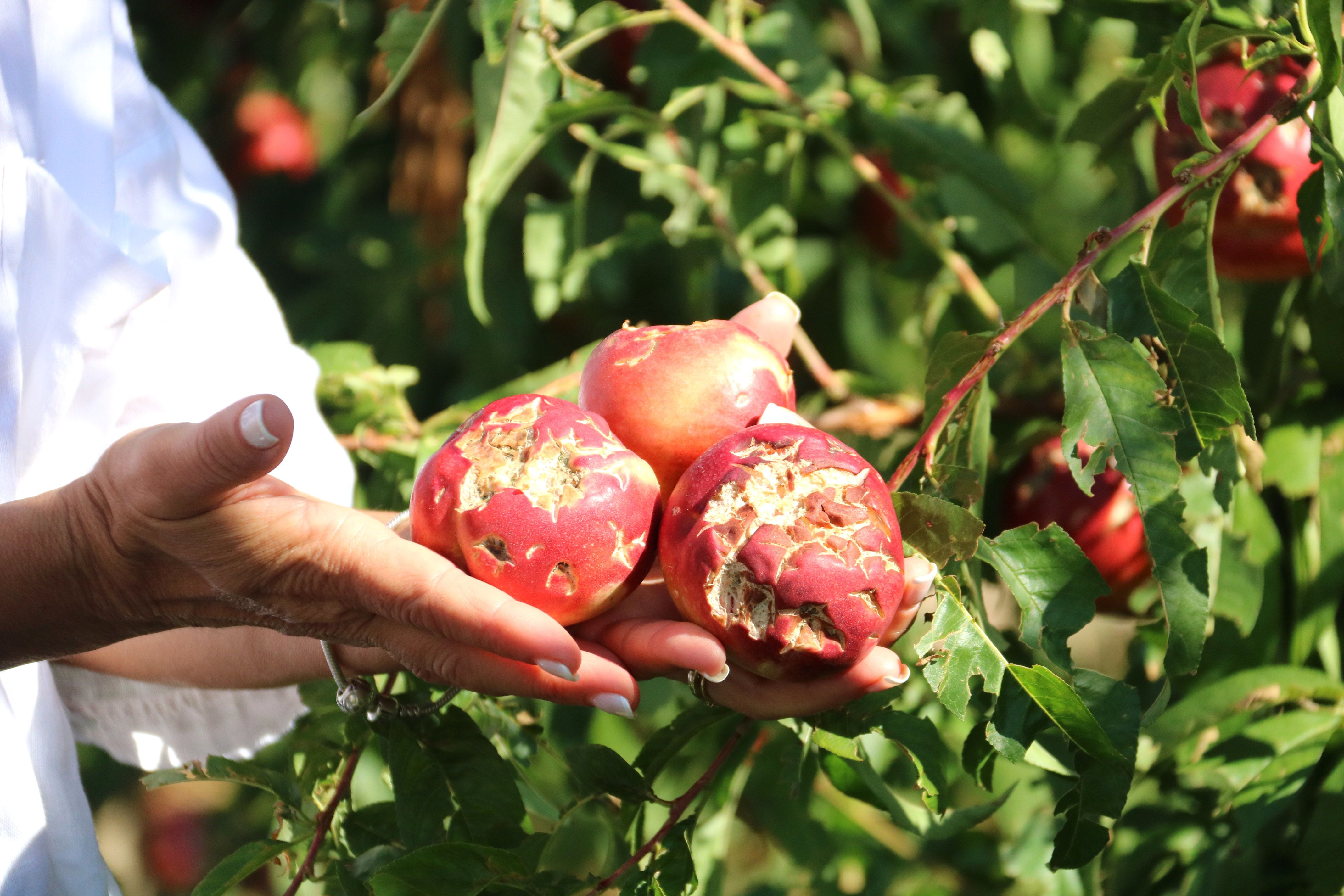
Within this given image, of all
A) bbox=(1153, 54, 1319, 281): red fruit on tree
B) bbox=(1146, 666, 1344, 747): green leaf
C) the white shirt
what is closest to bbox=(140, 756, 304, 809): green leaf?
the white shirt

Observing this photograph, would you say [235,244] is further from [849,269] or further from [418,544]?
[849,269]

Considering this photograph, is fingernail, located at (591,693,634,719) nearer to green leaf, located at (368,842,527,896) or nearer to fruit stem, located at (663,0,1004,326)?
green leaf, located at (368,842,527,896)

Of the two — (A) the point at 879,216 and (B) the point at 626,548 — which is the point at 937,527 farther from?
(A) the point at 879,216

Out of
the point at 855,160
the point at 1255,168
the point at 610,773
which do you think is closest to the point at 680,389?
the point at 610,773

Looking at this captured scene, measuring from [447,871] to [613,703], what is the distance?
222mm

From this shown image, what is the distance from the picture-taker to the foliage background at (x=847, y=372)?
1028mm

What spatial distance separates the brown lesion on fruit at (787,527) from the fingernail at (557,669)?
0.39ft

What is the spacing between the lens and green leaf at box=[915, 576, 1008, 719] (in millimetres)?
837

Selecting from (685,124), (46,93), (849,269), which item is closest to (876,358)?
(849,269)

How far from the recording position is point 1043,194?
173 cm

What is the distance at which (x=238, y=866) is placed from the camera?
998 mm

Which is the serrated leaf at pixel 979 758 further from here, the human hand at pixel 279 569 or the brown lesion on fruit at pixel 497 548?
the brown lesion on fruit at pixel 497 548

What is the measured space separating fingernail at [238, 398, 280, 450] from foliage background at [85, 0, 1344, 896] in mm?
367

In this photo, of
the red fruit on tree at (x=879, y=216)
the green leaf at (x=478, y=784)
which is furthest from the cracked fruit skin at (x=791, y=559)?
the red fruit on tree at (x=879, y=216)
